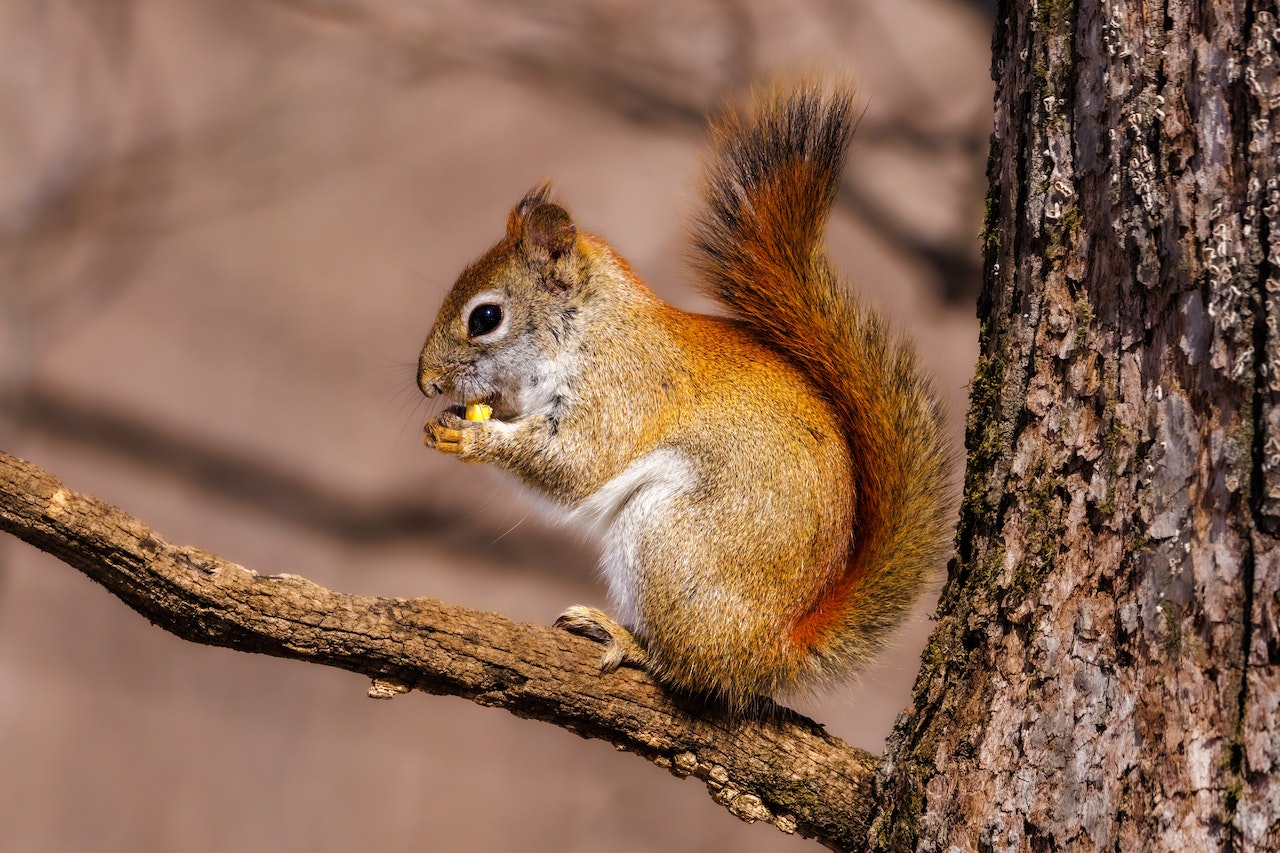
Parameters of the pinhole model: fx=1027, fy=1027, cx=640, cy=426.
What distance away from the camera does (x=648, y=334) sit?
1.40 meters

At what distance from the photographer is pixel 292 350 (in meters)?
2.65

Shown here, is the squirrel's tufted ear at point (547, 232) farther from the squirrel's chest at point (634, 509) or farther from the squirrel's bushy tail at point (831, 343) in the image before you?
the squirrel's chest at point (634, 509)

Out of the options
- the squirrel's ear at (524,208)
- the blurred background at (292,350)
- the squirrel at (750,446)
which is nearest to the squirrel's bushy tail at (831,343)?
the squirrel at (750,446)

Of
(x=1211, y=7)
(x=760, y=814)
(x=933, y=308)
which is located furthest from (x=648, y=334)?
(x=933, y=308)

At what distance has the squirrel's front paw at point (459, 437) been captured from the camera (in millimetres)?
1387

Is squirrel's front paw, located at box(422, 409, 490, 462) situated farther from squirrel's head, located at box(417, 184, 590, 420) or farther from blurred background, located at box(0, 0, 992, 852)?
blurred background, located at box(0, 0, 992, 852)

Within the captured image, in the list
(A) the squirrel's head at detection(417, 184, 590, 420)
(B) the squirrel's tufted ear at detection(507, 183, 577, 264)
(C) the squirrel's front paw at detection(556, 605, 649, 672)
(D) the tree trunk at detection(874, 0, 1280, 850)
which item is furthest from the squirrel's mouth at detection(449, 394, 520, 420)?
(D) the tree trunk at detection(874, 0, 1280, 850)

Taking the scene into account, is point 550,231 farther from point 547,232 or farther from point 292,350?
point 292,350

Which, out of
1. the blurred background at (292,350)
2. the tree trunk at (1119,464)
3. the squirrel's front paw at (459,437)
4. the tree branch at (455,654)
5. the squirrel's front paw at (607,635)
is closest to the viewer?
the tree trunk at (1119,464)

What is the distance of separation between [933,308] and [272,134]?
198cm

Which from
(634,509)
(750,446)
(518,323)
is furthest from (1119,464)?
(518,323)

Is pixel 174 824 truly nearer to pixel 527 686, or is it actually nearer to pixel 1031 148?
pixel 527 686

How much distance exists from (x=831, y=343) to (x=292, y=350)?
178 centimetres

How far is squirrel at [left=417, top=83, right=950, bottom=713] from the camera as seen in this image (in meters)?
1.21
